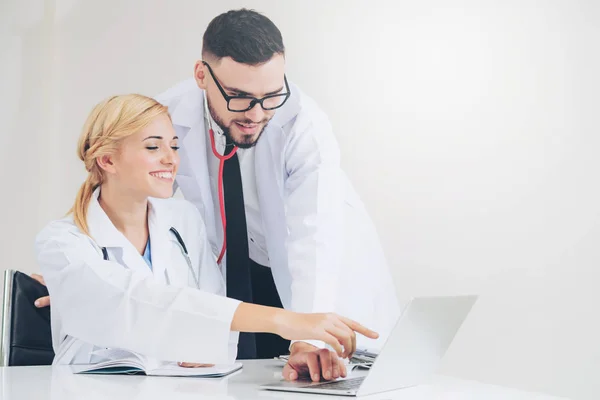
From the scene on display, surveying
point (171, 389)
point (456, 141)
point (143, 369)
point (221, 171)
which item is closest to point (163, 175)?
point (221, 171)

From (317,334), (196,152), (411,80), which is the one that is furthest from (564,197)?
(196,152)

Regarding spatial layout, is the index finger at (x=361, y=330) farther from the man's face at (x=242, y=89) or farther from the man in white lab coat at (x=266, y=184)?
the man's face at (x=242, y=89)

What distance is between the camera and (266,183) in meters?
2.45

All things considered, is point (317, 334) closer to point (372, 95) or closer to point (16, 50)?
point (372, 95)

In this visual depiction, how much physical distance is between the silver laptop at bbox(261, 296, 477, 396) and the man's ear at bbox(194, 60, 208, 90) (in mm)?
1264

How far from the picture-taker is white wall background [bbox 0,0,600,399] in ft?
6.53

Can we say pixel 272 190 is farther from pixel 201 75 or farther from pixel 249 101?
pixel 201 75

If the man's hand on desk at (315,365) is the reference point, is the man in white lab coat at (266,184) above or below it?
above

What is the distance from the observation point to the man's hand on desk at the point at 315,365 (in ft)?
4.95

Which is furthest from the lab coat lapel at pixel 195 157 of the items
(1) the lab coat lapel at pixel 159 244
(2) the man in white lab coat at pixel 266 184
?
(1) the lab coat lapel at pixel 159 244

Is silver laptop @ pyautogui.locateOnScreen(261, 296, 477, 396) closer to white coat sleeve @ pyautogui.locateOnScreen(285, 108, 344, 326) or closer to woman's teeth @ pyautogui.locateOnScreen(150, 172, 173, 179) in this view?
white coat sleeve @ pyautogui.locateOnScreen(285, 108, 344, 326)

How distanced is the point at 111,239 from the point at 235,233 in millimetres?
525

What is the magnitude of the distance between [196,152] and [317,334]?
Result: 3.78ft

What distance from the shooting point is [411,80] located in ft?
7.52
